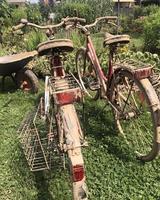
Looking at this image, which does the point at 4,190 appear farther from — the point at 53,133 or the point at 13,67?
the point at 13,67

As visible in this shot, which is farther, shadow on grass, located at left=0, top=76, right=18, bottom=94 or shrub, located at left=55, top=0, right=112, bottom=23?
shrub, located at left=55, top=0, right=112, bottom=23

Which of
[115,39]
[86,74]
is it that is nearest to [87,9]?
[86,74]

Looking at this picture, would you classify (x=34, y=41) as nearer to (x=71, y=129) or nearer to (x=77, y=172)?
(x=71, y=129)

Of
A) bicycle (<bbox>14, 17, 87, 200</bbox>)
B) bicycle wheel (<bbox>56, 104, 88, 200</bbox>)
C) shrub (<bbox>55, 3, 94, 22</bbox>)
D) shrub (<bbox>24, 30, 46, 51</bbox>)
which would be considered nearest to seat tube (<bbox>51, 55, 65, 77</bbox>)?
bicycle (<bbox>14, 17, 87, 200</bbox>)

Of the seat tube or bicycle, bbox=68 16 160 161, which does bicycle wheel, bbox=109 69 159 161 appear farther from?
the seat tube

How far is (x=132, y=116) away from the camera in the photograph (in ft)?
13.6

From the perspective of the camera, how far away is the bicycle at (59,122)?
9.47ft

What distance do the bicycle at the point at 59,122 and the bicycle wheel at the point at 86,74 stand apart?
991 millimetres

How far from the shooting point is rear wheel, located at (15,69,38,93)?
6.04 meters

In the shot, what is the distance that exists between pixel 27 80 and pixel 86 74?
1280mm

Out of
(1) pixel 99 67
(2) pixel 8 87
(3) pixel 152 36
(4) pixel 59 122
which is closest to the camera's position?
(4) pixel 59 122

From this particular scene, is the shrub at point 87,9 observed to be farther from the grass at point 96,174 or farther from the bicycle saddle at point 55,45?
the bicycle saddle at point 55,45

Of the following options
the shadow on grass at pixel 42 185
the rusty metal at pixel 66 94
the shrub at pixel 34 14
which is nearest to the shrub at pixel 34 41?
the shadow on grass at pixel 42 185

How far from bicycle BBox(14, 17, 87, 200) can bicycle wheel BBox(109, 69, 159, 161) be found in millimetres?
721
